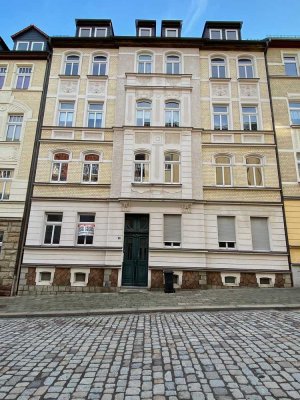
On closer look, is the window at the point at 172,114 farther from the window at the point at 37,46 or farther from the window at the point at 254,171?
the window at the point at 37,46

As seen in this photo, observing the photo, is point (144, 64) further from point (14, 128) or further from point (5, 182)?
point (5, 182)

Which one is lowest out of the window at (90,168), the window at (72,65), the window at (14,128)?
the window at (90,168)

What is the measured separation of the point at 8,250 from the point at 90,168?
6.24 m

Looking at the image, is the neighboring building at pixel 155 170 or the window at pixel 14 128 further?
the window at pixel 14 128

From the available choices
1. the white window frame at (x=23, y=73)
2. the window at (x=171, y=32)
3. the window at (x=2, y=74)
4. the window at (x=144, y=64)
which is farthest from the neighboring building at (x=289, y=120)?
the window at (x=2, y=74)

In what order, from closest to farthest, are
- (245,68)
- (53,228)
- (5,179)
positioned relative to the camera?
1. (53,228)
2. (5,179)
3. (245,68)

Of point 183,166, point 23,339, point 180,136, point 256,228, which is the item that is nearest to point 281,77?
point 180,136

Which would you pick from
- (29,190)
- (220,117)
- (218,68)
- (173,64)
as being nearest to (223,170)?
(220,117)

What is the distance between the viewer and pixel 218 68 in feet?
56.8

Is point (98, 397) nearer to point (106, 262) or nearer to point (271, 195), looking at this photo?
point (106, 262)

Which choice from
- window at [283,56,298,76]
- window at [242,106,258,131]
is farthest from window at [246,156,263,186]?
window at [283,56,298,76]

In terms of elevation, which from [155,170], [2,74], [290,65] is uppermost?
[290,65]

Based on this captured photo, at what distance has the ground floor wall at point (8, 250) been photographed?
1298 cm

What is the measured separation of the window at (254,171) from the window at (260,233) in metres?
2.14
